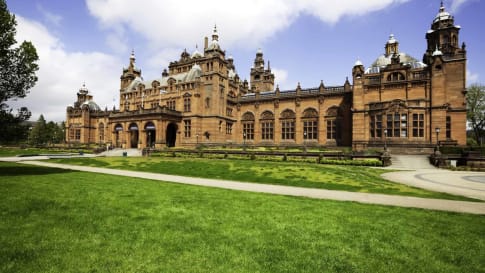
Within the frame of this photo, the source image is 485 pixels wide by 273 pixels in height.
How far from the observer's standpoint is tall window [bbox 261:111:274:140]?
51.1 m

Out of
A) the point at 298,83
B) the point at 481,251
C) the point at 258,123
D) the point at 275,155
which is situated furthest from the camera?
the point at 258,123

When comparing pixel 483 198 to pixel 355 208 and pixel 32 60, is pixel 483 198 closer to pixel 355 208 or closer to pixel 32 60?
pixel 355 208

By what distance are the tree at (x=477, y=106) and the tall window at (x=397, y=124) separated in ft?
127

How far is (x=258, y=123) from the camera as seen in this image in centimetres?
5234

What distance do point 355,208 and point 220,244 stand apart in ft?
19.4

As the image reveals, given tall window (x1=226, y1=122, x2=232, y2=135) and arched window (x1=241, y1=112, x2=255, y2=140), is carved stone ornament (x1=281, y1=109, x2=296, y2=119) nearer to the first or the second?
arched window (x1=241, y1=112, x2=255, y2=140)

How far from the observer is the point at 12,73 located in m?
15.6

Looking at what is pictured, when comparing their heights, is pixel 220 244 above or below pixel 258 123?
below

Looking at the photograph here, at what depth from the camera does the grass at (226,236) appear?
4.60 meters

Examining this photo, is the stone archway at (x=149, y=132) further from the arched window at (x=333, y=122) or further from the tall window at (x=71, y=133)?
the tall window at (x=71, y=133)

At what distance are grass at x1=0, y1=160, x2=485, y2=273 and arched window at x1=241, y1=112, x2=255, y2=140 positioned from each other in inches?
1729

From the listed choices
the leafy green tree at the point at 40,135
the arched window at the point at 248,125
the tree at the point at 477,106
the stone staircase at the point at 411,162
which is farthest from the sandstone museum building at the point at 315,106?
the leafy green tree at the point at 40,135

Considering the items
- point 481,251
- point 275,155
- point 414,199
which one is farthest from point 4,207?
point 275,155

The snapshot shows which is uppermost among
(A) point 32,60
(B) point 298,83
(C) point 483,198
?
(B) point 298,83
